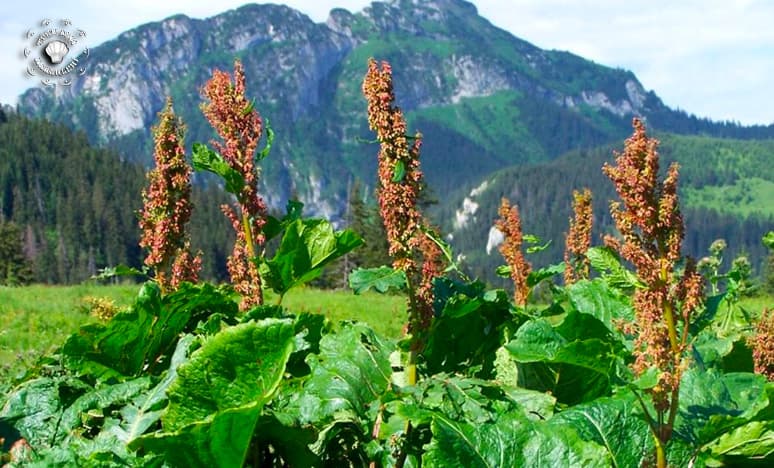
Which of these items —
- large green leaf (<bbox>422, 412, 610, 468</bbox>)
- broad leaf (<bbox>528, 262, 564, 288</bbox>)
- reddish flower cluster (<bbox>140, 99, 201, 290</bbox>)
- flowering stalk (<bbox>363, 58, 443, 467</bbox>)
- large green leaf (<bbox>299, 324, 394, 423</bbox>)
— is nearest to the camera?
large green leaf (<bbox>422, 412, 610, 468</bbox>)

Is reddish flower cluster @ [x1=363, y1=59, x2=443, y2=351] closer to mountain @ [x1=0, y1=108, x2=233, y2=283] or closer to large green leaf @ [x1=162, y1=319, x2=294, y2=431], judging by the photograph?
large green leaf @ [x1=162, y1=319, x2=294, y2=431]

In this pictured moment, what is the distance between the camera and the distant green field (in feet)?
64.7

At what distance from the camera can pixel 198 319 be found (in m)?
2.62

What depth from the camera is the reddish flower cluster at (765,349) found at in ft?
8.20

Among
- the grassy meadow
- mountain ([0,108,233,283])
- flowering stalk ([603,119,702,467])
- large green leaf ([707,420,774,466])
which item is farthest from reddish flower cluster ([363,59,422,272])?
mountain ([0,108,233,283])

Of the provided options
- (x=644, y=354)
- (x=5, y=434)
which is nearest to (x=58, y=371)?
(x=5, y=434)

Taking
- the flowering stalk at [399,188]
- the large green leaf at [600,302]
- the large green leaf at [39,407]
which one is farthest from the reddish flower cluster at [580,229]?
the large green leaf at [39,407]

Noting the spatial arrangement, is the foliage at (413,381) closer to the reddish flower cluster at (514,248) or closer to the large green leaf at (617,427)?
the large green leaf at (617,427)

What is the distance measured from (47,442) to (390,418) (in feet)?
2.83

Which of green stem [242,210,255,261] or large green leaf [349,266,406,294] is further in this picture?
green stem [242,210,255,261]

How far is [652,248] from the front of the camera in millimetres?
2014

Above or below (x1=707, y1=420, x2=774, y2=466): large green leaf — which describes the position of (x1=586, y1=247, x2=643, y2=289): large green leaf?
above

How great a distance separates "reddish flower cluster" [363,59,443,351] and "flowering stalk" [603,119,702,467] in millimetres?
572

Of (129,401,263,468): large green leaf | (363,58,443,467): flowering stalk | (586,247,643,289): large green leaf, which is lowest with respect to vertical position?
(129,401,263,468): large green leaf
